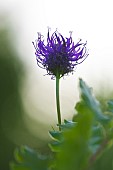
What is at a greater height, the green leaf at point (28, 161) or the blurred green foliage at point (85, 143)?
the blurred green foliage at point (85, 143)

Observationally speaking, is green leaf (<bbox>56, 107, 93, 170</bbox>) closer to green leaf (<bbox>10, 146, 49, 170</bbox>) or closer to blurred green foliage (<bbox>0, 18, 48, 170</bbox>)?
green leaf (<bbox>10, 146, 49, 170</bbox>)

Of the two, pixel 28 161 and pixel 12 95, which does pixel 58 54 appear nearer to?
pixel 28 161

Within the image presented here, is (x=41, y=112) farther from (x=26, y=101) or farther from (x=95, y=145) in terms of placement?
(x=95, y=145)

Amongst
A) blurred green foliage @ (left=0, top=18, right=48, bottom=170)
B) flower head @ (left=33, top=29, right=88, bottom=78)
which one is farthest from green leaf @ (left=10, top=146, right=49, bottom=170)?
blurred green foliage @ (left=0, top=18, right=48, bottom=170)

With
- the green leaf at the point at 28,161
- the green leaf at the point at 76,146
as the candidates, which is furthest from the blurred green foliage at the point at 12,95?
the green leaf at the point at 76,146

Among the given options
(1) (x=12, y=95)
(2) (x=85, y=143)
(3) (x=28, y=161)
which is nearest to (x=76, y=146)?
(2) (x=85, y=143)

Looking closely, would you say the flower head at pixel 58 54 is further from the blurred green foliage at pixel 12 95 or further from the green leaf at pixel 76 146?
the blurred green foliage at pixel 12 95

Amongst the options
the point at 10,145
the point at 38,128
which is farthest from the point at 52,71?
the point at 38,128
